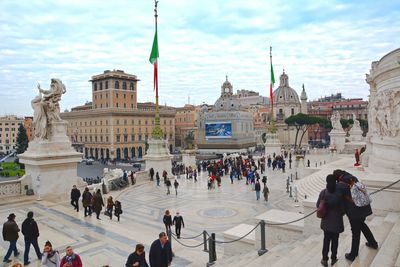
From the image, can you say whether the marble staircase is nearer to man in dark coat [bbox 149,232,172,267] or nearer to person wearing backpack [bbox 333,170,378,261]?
person wearing backpack [bbox 333,170,378,261]

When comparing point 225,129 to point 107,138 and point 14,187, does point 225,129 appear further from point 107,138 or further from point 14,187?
point 14,187

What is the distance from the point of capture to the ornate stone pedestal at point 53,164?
12891 mm

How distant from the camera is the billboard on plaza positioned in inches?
2922

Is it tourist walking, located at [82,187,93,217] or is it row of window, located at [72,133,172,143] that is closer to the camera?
tourist walking, located at [82,187,93,217]

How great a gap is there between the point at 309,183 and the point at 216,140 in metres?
58.6

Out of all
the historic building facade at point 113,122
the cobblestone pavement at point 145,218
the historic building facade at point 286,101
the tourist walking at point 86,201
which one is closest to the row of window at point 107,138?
the historic building facade at point 113,122

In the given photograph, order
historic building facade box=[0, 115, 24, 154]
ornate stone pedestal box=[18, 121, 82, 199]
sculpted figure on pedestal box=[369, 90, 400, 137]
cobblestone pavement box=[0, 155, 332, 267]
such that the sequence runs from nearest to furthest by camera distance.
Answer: cobblestone pavement box=[0, 155, 332, 267] → sculpted figure on pedestal box=[369, 90, 400, 137] → ornate stone pedestal box=[18, 121, 82, 199] → historic building facade box=[0, 115, 24, 154]

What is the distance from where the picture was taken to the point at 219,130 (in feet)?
246

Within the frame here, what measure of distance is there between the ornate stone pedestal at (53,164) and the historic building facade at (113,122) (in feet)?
173

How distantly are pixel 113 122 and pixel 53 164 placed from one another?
53.7 metres

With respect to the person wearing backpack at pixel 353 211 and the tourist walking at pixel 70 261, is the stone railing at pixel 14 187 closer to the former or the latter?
the tourist walking at pixel 70 261

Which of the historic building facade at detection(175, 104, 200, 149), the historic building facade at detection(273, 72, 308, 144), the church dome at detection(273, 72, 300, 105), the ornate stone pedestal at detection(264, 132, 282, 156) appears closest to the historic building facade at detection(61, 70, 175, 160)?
the historic building facade at detection(175, 104, 200, 149)

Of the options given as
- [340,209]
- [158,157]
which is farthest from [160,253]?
[158,157]

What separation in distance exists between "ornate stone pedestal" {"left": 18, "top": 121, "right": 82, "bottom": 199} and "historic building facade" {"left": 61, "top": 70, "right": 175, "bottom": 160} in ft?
173
